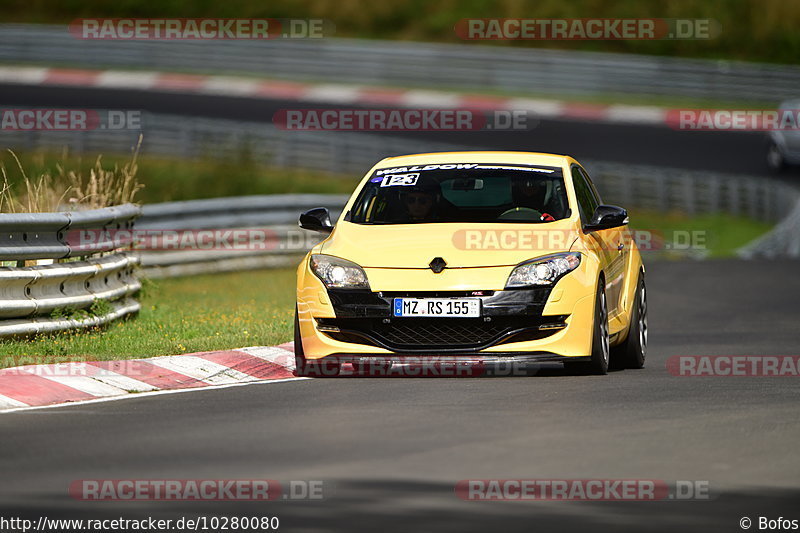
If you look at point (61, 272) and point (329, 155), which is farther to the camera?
point (329, 155)

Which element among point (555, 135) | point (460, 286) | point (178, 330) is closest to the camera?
point (460, 286)

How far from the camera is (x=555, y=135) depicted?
3903cm

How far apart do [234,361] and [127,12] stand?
4272 centimetres

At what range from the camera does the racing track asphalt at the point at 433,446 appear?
714cm

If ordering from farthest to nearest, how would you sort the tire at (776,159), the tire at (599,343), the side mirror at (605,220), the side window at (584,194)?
the tire at (776,159) < the side window at (584,194) < the side mirror at (605,220) < the tire at (599,343)

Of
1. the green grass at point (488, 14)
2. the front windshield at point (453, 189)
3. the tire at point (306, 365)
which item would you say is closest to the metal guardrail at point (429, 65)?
the green grass at point (488, 14)

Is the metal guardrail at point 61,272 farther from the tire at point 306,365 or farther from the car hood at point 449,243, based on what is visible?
the car hood at point 449,243

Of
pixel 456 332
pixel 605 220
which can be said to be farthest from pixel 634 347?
pixel 456 332

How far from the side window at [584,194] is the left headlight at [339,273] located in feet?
6.06

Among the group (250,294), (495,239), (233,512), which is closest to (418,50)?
(250,294)

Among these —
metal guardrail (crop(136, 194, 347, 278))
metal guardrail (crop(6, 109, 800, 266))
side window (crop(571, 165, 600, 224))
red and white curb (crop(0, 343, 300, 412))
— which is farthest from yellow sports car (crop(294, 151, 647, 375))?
metal guardrail (crop(6, 109, 800, 266))

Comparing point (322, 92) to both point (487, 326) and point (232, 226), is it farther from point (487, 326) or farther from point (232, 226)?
point (487, 326)

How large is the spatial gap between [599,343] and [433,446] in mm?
3153

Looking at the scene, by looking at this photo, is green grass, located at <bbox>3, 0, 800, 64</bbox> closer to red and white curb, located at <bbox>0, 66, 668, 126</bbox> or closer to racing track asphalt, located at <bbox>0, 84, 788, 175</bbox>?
red and white curb, located at <bbox>0, 66, 668, 126</bbox>
